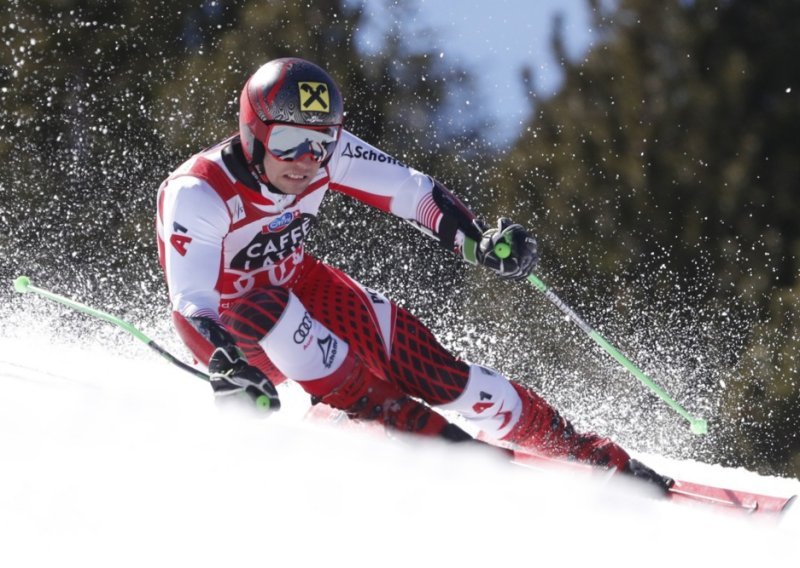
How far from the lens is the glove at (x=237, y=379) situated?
9.20 ft

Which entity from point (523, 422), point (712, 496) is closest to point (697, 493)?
point (712, 496)

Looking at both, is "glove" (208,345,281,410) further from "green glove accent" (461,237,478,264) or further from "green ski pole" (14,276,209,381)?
"green glove accent" (461,237,478,264)

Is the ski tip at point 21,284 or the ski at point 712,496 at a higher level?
the ski tip at point 21,284

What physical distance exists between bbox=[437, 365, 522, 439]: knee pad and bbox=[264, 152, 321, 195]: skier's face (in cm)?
85

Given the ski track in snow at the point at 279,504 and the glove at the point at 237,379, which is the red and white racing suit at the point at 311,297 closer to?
the glove at the point at 237,379

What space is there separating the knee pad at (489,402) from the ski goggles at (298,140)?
2.99 ft

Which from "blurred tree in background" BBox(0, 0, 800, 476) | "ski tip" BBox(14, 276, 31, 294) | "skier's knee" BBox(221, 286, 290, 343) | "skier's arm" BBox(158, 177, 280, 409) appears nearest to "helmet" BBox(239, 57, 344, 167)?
"skier's arm" BBox(158, 177, 280, 409)

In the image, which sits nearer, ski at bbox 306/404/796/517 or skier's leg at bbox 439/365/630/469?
ski at bbox 306/404/796/517

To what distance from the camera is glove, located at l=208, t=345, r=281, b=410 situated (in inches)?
110

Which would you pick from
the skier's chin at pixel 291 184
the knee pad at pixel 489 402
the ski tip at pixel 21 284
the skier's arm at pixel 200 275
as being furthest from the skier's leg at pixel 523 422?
the ski tip at pixel 21 284

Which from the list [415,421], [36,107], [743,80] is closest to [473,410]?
[415,421]

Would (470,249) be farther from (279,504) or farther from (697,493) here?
(279,504)

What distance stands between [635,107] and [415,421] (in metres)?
8.99

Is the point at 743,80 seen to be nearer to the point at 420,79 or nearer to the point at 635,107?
the point at 635,107
